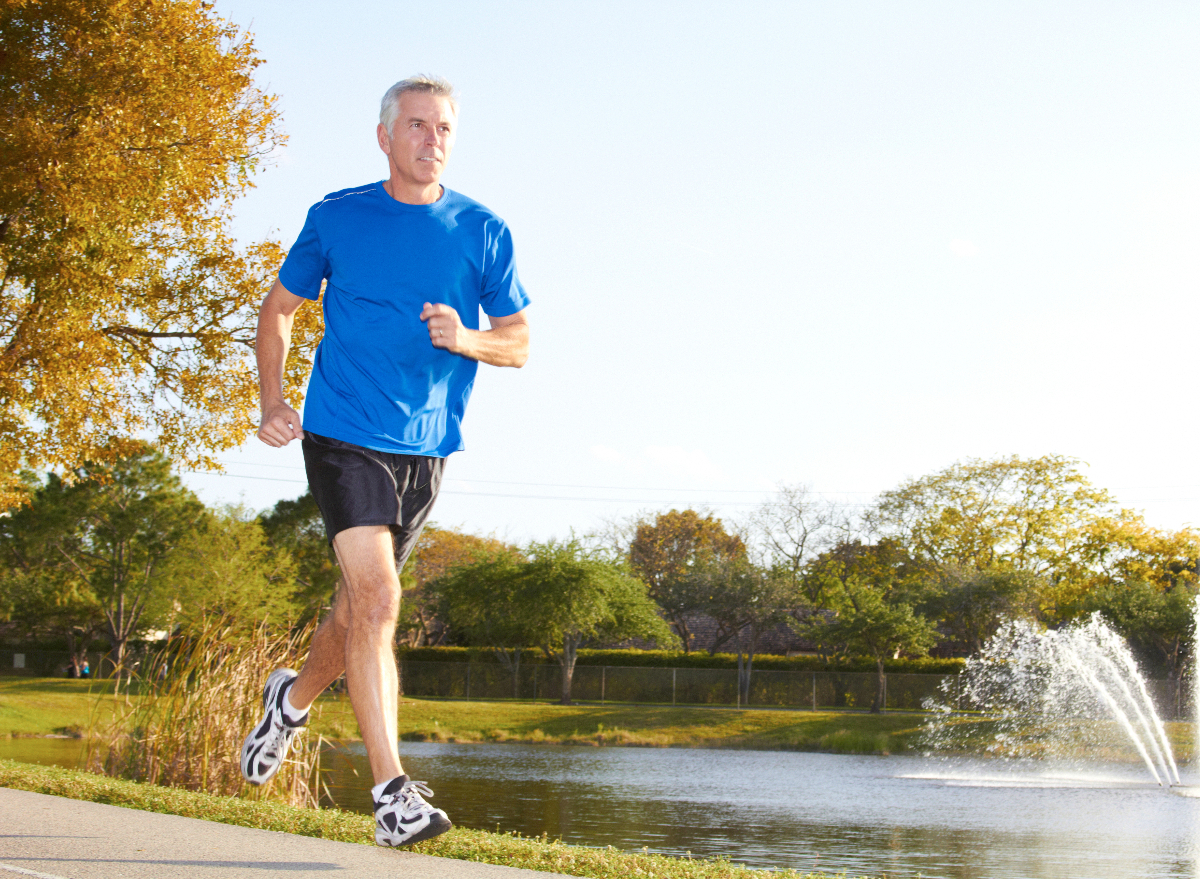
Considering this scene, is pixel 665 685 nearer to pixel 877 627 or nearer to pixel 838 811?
pixel 877 627

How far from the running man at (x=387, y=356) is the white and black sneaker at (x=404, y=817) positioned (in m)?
0.07

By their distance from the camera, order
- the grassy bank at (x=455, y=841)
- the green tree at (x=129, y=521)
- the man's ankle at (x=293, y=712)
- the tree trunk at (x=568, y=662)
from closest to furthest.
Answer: the grassy bank at (x=455, y=841)
the man's ankle at (x=293, y=712)
the tree trunk at (x=568, y=662)
the green tree at (x=129, y=521)

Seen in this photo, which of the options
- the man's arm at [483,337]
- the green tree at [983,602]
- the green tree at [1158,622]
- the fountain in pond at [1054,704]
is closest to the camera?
the man's arm at [483,337]

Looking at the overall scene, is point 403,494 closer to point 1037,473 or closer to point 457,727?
point 457,727

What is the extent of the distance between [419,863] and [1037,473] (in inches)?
2163

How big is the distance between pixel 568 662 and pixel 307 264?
4069 cm

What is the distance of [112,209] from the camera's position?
489 inches

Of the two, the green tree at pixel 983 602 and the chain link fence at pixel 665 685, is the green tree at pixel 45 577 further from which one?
the green tree at pixel 983 602

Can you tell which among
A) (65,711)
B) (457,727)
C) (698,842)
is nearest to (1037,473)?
(457,727)

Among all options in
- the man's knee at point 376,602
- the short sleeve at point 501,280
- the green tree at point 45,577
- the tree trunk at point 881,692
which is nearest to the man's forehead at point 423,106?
the short sleeve at point 501,280

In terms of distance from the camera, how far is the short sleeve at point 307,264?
12.7ft

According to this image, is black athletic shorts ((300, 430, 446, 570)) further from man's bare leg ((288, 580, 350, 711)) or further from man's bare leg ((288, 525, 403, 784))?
man's bare leg ((288, 580, 350, 711))

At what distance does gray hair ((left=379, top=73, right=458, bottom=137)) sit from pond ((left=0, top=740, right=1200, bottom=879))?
809 cm

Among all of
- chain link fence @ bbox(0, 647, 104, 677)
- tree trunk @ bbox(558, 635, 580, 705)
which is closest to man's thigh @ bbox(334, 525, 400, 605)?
tree trunk @ bbox(558, 635, 580, 705)
